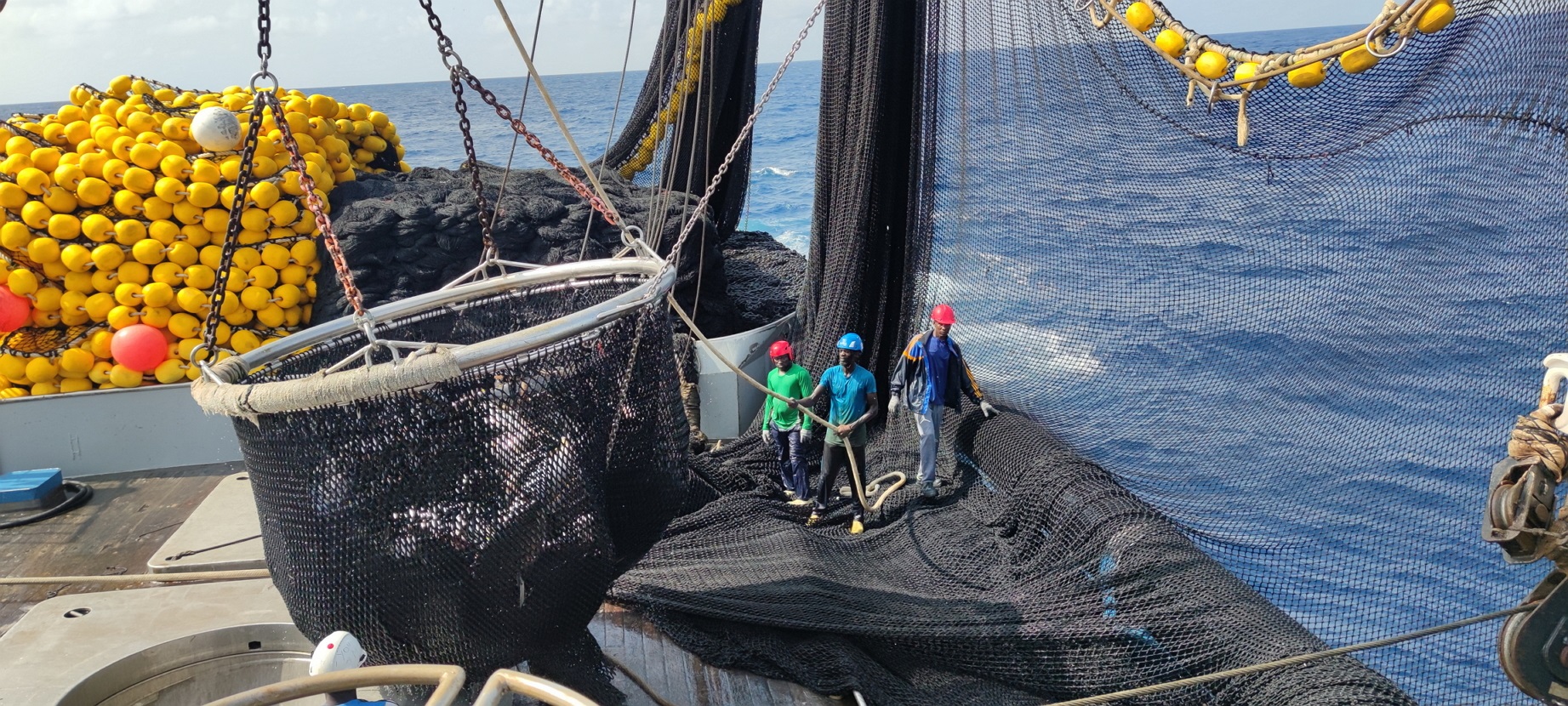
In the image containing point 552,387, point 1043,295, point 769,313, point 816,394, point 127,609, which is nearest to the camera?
point 552,387

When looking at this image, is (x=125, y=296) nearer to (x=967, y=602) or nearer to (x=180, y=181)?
(x=180, y=181)

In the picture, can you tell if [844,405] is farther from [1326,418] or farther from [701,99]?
[701,99]

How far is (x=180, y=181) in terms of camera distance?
18.7 ft

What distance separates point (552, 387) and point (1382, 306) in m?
3.80

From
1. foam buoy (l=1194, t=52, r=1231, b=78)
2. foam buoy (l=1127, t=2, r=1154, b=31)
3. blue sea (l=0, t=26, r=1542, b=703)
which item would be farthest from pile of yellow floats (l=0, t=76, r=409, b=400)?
foam buoy (l=1194, t=52, r=1231, b=78)

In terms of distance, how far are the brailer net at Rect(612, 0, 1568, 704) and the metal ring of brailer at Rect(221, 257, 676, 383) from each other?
126 cm

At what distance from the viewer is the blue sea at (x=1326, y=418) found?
4.34 m

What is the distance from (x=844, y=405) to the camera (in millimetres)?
5402

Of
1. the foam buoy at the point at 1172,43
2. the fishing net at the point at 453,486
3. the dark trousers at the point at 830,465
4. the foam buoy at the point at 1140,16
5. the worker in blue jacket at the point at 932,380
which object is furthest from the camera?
the dark trousers at the point at 830,465

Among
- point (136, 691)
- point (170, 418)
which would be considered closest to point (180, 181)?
point (170, 418)

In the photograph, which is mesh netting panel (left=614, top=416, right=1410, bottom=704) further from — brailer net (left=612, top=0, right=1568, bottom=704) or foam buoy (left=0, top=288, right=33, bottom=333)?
foam buoy (left=0, top=288, right=33, bottom=333)

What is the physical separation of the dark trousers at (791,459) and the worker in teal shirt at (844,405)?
0.22m

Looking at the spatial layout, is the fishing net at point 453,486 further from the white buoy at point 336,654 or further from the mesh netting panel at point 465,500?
the white buoy at point 336,654

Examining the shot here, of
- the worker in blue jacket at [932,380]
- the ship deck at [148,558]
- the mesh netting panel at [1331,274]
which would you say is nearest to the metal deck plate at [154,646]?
the ship deck at [148,558]
